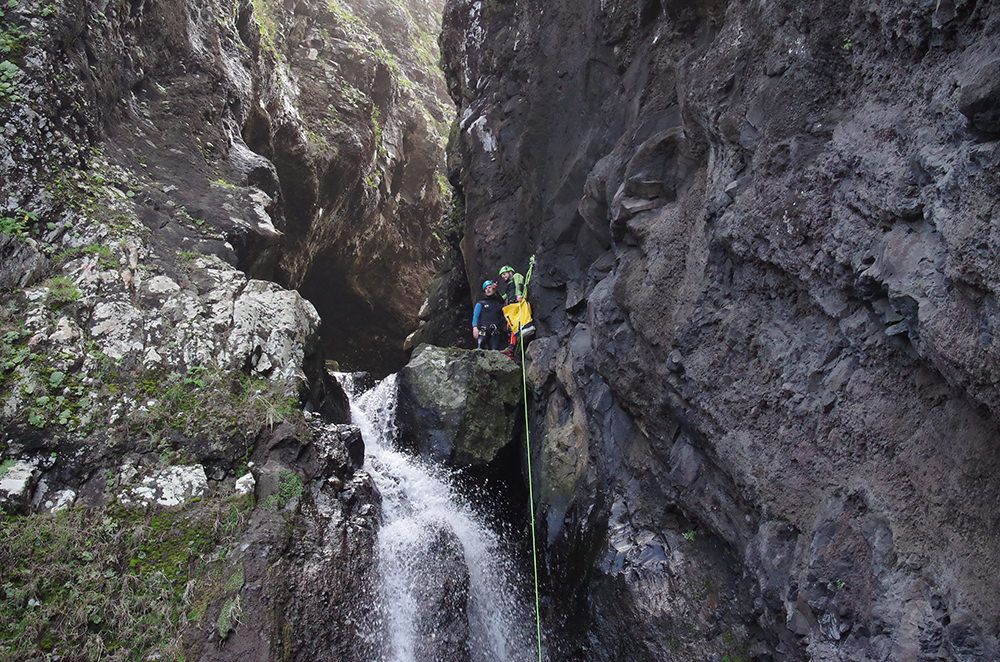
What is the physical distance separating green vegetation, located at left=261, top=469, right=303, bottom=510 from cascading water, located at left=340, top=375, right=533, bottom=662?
1273 mm

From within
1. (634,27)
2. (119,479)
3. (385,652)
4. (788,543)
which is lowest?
(385,652)

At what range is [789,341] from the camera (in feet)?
15.1

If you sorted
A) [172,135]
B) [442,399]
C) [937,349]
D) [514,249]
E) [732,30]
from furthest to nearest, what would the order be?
[514,249] → [172,135] → [442,399] → [732,30] → [937,349]

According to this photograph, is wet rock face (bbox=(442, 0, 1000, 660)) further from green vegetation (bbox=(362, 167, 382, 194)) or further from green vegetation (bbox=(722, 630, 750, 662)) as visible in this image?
green vegetation (bbox=(362, 167, 382, 194))

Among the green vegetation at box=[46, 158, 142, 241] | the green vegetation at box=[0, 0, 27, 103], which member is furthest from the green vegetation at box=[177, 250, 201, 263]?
the green vegetation at box=[0, 0, 27, 103]

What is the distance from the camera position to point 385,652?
5.97 metres

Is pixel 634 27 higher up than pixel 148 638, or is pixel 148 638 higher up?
pixel 634 27

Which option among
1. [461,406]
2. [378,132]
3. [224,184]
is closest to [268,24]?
[378,132]

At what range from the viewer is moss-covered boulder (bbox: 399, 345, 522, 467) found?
924 cm

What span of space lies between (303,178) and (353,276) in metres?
4.14

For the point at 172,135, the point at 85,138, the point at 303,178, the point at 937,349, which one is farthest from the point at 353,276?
the point at 937,349

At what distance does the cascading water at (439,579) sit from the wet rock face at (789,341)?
2.58 ft

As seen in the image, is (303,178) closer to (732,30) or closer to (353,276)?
(353,276)

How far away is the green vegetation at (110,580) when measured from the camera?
188 inches
